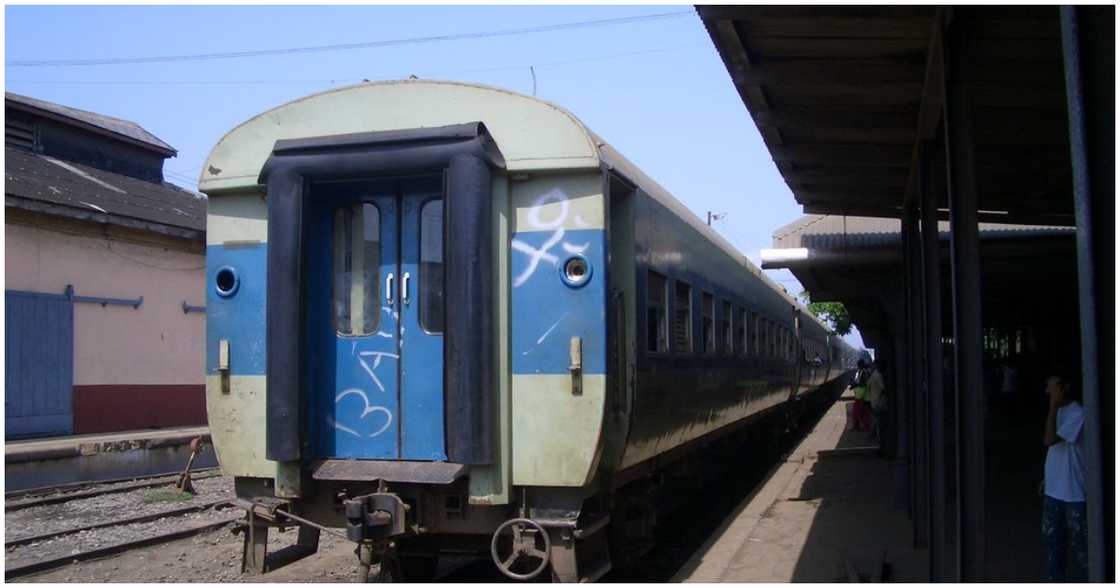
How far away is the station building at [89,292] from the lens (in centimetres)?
1611

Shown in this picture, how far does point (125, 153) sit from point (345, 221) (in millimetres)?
20028

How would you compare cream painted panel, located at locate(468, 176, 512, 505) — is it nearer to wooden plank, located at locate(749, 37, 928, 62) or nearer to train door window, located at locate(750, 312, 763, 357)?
wooden plank, located at locate(749, 37, 928, 62)

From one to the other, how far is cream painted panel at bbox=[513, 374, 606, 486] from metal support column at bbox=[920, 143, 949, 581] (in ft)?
7.95

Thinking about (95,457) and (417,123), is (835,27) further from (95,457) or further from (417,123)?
(95,457)

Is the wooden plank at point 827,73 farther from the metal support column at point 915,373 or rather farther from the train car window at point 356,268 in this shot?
the metal support column at point 915,373

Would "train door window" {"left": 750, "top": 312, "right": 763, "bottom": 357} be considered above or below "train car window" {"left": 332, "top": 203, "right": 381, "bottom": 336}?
below

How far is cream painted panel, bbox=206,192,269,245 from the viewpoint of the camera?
6.41 m

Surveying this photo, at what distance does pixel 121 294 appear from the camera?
1816cm

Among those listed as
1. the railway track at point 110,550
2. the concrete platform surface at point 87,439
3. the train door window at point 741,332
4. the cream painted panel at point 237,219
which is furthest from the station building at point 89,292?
the train door window at point 741,332

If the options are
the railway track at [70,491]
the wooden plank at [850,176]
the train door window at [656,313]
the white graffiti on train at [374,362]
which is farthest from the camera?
the railway track at [70,491]

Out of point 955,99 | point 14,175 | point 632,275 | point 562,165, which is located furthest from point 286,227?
point 14,175

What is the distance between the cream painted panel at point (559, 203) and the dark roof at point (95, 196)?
12.3 meters

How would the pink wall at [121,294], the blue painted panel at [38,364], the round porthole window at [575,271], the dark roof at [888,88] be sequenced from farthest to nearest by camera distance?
the pink wall at [121,294] → the blue painted panel at [38,364] → the round porthole window at [575,271] → the dark roof at [888,88]

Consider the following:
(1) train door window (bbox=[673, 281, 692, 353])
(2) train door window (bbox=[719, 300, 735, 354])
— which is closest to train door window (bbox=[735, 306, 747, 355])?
(2) train door window (bbox=[719, 300, 735, 354])
